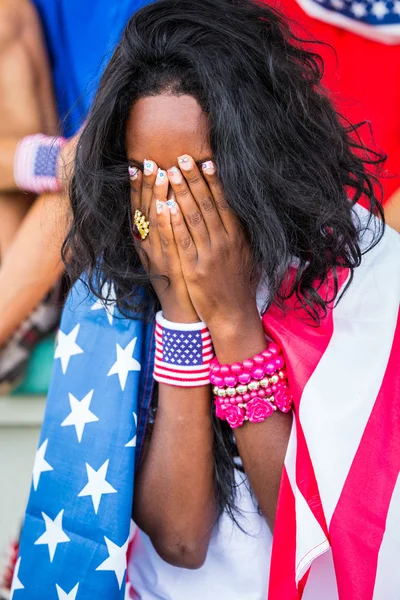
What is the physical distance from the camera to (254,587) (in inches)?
54.1

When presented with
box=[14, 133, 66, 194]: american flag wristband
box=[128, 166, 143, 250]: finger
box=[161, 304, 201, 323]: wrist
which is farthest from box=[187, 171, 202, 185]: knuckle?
box=[14, 133, 66, 194]: american flag wristband

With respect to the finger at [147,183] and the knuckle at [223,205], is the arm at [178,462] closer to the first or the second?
the finger at [147,183]

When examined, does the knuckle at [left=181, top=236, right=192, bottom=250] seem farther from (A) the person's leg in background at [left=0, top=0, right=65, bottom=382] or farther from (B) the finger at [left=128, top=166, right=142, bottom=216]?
(A) the person's leg in background at [left=0, top=0, right=65, bottom=382]

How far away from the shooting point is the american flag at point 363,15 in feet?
5.55

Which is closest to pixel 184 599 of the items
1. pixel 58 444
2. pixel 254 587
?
pixel 254 587

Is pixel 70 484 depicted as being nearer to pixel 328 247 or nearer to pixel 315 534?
pixel 315 534

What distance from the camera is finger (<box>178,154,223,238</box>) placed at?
120cm

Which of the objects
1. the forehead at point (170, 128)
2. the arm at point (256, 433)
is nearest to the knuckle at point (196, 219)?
the forehead at point (170, 128)

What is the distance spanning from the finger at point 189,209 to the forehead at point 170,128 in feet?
0.10

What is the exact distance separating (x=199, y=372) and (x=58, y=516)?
0.50m

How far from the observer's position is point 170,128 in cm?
119


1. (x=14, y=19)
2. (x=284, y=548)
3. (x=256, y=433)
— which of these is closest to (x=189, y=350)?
(x=256, y=433)

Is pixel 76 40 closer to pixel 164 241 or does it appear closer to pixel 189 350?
pixel 164 241

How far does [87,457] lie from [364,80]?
118cm
